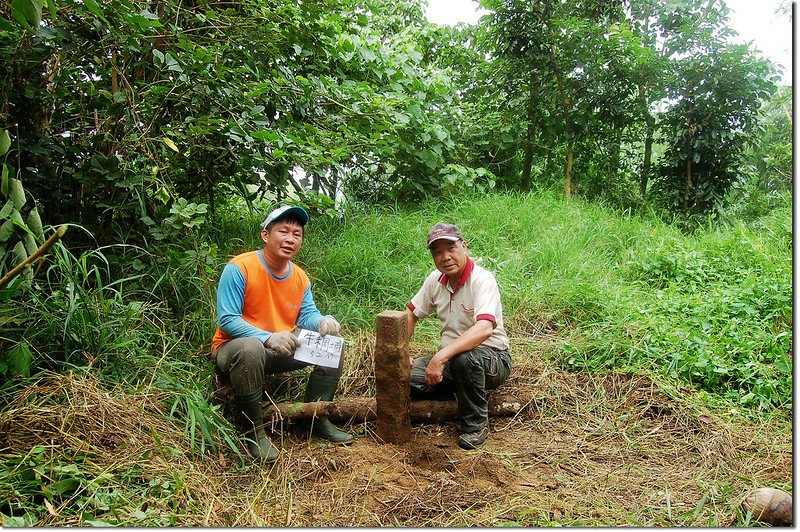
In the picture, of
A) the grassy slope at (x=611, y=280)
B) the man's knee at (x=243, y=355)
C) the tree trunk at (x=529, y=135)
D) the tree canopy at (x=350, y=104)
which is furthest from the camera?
the tree trunk at (x=529, y=135)

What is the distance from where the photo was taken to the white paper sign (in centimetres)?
284

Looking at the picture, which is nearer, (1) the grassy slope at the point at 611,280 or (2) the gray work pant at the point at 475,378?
(2) the gray work pant at the point at 475,378

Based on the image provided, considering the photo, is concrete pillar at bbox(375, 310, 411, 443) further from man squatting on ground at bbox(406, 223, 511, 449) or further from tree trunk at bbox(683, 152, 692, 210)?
tree trunk at bbox(683, 152, 692, 210)

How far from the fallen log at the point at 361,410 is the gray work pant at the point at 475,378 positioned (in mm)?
114

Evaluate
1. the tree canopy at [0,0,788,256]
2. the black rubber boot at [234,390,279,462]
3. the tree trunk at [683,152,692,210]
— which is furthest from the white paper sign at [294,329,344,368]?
the tree trunk at [683,152,692,210]

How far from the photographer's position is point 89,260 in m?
3.39

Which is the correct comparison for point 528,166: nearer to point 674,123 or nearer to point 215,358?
point 674,123

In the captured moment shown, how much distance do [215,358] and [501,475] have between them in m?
1.63

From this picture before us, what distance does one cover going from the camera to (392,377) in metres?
2.81

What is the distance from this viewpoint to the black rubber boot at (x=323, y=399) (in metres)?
2.95

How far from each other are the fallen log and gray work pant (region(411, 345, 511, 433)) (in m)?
0.11

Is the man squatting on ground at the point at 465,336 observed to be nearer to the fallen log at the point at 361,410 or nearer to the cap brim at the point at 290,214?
the fallen log at the point at 361,410

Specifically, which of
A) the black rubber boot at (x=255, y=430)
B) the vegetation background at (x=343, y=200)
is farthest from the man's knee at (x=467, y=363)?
the black rubber boot at (x=255, y=430)

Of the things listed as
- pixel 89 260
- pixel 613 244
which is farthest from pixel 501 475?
pixel 613 244
